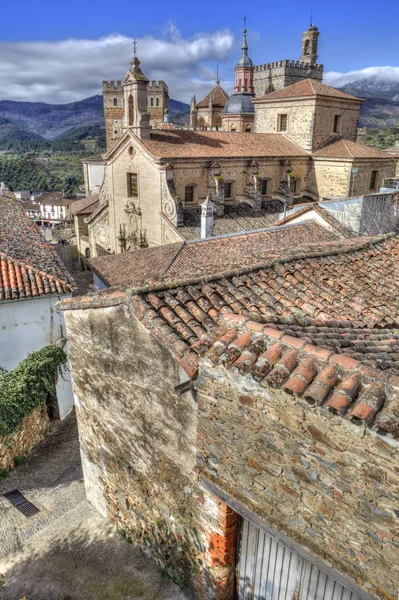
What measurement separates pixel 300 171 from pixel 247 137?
4.58 metres

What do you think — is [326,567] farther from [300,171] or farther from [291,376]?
[300,171]

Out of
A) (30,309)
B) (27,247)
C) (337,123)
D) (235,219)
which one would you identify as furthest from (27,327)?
(337,123)

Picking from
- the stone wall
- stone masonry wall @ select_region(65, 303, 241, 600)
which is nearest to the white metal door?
stone masonry wall @ select_region(65, 303, 241, 600)

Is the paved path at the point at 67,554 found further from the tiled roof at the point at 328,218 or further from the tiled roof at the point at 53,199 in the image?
the tiled roof at the point at 53,199

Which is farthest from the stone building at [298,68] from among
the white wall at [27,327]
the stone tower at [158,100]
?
the white wall at [27,327]

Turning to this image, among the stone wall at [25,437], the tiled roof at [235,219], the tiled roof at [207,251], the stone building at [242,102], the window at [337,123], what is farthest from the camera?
the stone building at [242,102]

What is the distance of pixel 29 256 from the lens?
45.5 ft

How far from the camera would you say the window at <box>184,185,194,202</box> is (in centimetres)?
2675

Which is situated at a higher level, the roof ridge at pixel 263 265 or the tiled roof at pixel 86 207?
the roof ridge at pixel 263 265

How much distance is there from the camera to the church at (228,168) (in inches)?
1000

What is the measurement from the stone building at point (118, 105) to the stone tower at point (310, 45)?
1739cm

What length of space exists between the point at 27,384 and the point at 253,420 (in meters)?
8.72

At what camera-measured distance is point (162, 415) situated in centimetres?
591

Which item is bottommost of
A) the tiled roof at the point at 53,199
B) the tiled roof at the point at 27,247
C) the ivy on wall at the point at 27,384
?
the tiled roof at the point at 53,199
